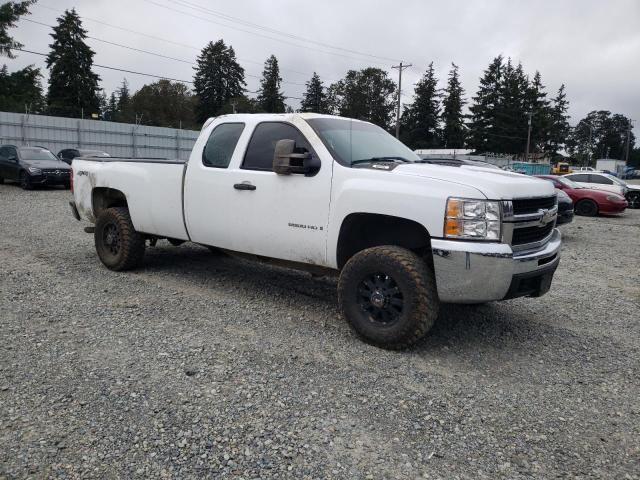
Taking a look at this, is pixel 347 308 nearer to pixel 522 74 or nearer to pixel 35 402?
pixel 35 402

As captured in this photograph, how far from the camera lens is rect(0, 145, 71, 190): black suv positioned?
17036 mm

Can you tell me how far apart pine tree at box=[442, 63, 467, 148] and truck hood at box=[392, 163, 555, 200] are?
2987 inches

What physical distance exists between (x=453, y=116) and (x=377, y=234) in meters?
76.5

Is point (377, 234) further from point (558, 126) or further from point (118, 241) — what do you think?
point (558, 126)

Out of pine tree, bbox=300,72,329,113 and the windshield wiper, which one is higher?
pine tree, bbox=300,72,329,113

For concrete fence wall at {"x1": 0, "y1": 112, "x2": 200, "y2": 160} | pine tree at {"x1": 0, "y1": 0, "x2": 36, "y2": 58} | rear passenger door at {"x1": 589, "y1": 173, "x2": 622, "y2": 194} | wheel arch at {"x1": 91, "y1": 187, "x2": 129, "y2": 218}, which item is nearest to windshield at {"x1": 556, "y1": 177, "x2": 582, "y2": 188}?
rear passenger door at {"x1": 589, "y1": 173, "x2": 622, "y2": 194}

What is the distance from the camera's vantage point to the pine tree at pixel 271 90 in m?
76.6

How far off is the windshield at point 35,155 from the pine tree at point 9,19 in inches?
239

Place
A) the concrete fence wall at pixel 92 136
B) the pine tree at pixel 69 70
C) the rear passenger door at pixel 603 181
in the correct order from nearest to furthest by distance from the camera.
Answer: the rear passenger door at pixel 603 181
the concrete fence wall at pixel 92 136
the pine tree at pixel 69 70

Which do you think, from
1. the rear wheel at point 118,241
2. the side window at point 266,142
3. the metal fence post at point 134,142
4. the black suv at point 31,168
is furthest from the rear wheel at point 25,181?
the side window at point 266,142

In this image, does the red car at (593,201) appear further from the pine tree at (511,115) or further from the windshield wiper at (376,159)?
the pine tree at (511,115)

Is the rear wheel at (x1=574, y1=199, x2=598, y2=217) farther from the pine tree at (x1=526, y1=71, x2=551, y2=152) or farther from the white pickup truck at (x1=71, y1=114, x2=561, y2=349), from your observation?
the pine tree at (x1=526, y1=71, x2=551, y2=152)

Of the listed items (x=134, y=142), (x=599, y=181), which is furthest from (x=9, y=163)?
(x=599, y=181)

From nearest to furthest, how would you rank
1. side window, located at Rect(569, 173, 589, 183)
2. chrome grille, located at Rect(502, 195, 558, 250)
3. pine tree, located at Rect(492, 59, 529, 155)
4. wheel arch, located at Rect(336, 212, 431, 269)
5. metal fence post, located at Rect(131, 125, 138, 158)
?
chrome grille, located at Rect(502, 195, 558, 250), wheel arch, located at Rect(336, 212, 431, 269), side window, located at Rect(569, 173, 589, 183), metal fence post, located at Rect(131, 125, 138, 158), pine tree, located at Rect(492, 59, 529, 155)
